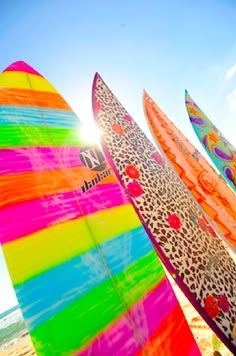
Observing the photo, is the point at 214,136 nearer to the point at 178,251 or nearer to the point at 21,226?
the point at 178,251

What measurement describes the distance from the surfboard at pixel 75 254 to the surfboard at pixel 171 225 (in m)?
0.11

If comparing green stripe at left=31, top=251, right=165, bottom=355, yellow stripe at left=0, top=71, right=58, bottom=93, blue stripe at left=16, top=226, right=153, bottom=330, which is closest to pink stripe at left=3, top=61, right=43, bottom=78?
yellow stripe at left=0, top=71, right=58, bottom=93

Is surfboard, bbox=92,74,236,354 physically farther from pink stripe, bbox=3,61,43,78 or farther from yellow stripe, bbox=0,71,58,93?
pink stripe, bbox=3,61,43,78

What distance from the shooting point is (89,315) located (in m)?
0.96

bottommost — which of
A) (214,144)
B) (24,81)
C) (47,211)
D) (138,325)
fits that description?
(138,325)

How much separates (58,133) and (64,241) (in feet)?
2.54

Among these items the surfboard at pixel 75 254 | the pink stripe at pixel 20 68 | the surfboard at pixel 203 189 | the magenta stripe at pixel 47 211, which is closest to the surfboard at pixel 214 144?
the surfboard at pixel 203 189

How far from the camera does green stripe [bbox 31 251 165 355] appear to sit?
898 mm

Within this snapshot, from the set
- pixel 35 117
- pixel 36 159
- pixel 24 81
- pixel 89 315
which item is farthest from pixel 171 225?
pixel 24 81

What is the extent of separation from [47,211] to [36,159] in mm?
347

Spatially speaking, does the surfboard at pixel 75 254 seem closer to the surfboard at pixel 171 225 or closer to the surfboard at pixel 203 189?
the surfboard at pixel 171 225

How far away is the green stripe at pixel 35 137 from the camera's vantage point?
1344 millimetres

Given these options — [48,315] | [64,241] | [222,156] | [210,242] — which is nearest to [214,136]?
[222,156]

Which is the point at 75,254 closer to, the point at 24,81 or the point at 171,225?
the point at 171,225
